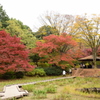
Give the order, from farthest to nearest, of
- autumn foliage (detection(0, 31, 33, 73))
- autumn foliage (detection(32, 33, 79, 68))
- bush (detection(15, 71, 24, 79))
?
1. autumn foliage (detection(32, 33, 79, 68))
2. bush (detection(15, 71, 24, 79))
3. autumn foliage (detection(0, 31, 33, 73))

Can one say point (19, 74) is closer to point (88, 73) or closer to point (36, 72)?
point (36, 72)

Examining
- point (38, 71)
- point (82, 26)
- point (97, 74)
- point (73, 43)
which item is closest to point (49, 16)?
point (82, 26)

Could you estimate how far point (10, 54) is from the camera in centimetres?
1499

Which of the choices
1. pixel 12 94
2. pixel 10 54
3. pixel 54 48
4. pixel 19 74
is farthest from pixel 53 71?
pixel 12 94

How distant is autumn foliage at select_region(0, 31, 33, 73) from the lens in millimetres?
14430

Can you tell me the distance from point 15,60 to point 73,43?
8.37 metres

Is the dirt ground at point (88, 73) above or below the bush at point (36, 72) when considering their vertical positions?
below

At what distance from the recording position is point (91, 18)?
19.8m

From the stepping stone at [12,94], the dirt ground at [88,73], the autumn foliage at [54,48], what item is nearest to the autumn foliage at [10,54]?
the autumn foliage at [54,48]

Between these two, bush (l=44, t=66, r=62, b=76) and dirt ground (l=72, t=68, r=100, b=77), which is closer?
dirt ground (l=72, t=68, r=100, b=77)

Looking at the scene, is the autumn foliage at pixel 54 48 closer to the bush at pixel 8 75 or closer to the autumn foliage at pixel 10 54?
the autumn foliage at pixel 10 54

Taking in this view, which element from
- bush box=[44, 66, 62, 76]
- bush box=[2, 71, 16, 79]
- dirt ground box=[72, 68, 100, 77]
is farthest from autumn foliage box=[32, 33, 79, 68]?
bush box=[2, 71, 16, 79]

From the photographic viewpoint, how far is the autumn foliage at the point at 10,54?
1443 cm

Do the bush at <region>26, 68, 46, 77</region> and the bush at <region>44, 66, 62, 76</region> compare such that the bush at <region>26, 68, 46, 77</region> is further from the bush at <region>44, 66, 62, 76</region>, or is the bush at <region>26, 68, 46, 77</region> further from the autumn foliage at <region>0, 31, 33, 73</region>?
the autumn foliage at <region>0, 31, 33, 73</region>
